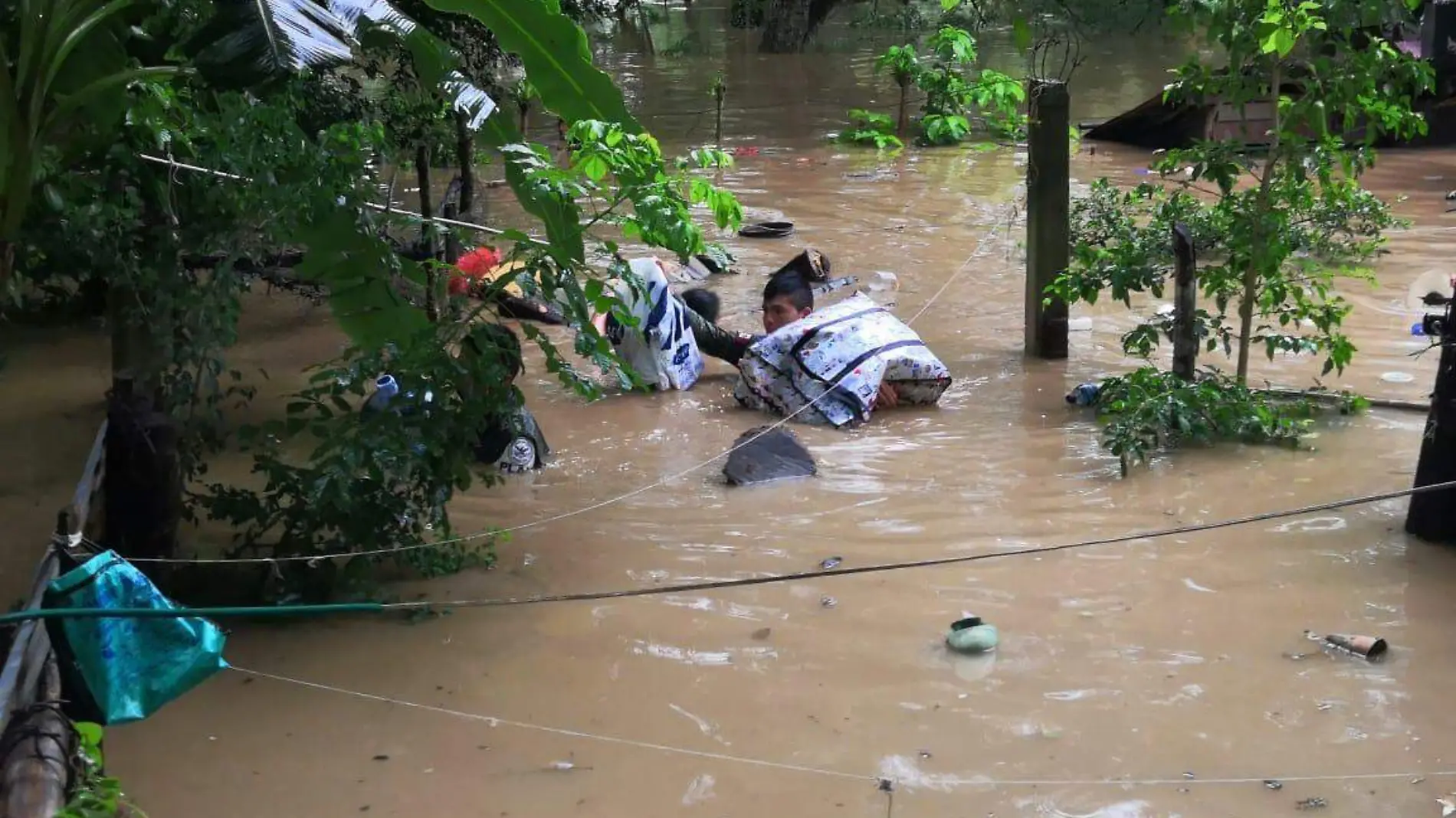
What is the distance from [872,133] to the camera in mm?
14258

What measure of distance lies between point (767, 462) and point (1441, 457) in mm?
2435

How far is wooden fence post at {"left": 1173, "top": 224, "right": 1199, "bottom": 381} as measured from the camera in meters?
5.72

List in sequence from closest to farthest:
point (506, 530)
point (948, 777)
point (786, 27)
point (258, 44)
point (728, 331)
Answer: point (258, 44)
point (948, 777)
point (506, 530)
point (728, 331)
point (786, 27)

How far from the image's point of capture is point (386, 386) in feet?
15.5

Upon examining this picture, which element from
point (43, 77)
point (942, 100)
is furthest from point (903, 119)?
point (43, 77)

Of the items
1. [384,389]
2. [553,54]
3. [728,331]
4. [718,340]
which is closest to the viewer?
[553,54]

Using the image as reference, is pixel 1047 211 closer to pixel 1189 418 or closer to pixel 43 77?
pixel 1189 418

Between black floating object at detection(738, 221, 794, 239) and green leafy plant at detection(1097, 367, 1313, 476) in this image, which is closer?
green leafy plant at detection(1097, 367, 1313, 476)

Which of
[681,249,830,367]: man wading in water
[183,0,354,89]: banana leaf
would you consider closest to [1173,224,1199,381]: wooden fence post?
[681,249,830,367]: man wading in water

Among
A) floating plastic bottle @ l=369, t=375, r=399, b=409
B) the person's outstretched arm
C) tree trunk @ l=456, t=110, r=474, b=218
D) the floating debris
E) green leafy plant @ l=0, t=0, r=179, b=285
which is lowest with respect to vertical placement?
the floating debris

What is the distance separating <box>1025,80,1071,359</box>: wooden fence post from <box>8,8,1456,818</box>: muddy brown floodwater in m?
0.50

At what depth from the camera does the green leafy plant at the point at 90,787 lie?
2.78m

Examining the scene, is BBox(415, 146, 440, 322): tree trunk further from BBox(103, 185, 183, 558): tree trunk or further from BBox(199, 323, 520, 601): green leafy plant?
BBox(103, 185, 183, 558): tree trunk

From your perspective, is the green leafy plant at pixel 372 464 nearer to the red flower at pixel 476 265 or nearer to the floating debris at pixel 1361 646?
the red flower at pixel 476 265
